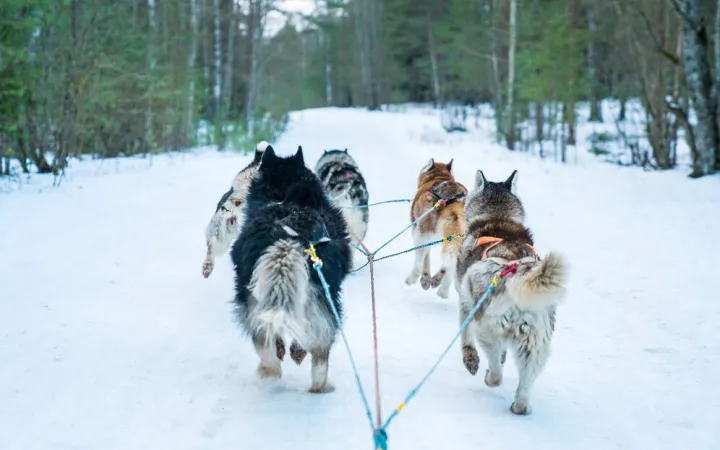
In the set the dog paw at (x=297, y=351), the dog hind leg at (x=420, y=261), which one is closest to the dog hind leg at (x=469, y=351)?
the dog paw at (x=297, y=351)

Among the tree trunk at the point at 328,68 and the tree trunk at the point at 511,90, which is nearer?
the tree trunk at the point at 511,90

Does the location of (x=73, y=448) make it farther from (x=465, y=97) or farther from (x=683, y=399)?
(x=465, y=97)

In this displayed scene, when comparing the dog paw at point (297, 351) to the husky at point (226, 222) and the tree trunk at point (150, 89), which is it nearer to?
the husky at point (226, 222)

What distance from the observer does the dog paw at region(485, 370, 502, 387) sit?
12.2ft

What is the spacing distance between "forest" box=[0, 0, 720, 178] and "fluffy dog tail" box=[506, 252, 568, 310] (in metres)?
8.57

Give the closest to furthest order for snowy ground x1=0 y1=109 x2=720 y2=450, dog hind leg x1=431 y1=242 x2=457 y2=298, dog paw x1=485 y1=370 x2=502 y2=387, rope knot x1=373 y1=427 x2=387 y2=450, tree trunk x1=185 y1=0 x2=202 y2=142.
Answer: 1. rope knot x1=373 y1=427 x2=387 y2=450
2. snowy ground x1=0 y1=109 x2=720 y2=450
3. dog paw x1=485 y1=370 x2=502 y2=387
4. dog hind leg x1=431 y1=242 x2=457 y2=298
5. tree trunk x1=185 y1=0 x2=202 y2=142

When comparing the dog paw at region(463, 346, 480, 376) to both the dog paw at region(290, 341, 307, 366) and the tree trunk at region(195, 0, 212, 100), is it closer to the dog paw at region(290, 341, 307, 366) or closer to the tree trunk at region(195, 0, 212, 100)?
the dog paw at region(290, 341, 307, 366)

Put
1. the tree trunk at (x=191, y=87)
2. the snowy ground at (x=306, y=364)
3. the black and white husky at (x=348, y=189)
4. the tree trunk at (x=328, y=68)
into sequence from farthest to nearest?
1. the tree trunk at (x=328, y=68)
2. the tree trunk at (x=191, y=87)
3. the black and white husky at (x=348, y=189)
4. the snowy ground at (x=306, y=364)

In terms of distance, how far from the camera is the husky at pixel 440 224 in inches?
213

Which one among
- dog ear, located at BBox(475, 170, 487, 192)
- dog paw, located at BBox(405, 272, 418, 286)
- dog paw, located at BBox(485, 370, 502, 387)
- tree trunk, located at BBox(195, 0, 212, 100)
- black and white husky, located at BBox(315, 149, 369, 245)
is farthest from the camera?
tree trunk, located at BBox(195, 0, 212, 100)

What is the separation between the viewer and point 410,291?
20.1ft

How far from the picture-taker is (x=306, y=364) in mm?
4137

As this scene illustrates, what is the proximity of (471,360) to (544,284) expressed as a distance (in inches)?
37.1

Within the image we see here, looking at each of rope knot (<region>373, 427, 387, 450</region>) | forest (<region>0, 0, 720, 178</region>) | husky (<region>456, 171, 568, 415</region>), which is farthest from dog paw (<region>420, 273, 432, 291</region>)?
forest (<region>0, 0, 720, 178</region>)
